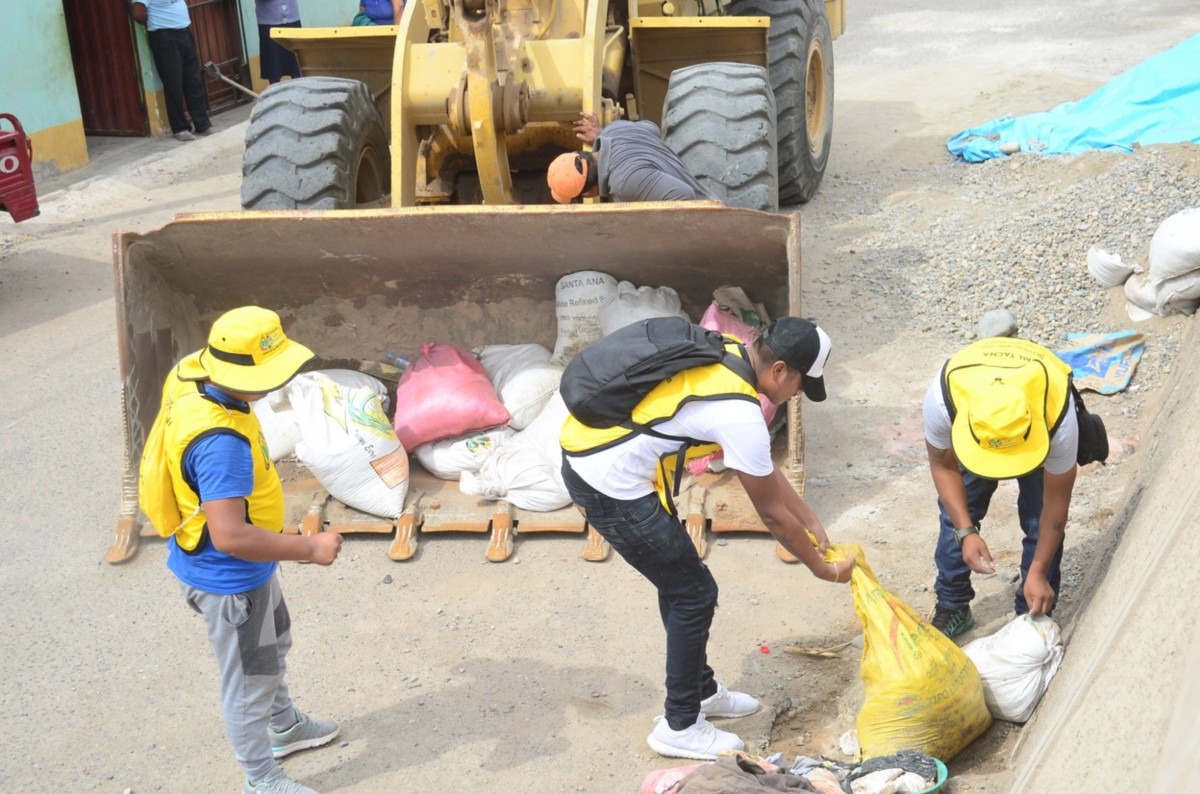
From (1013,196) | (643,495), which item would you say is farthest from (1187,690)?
(1013,196)

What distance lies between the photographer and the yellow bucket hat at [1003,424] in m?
3.13

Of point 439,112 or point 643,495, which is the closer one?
point 643,495

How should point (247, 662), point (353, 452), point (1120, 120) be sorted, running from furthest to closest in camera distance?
1. point (1120, 120)
2. point (353, 452)
3. point (247, 662)

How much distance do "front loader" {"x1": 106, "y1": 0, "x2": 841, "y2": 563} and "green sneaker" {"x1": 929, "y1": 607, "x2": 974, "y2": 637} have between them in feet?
2.82

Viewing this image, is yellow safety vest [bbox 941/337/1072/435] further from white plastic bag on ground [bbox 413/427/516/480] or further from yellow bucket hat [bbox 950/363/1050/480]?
white plastic bag on ground [bbox 413/427/516/480]

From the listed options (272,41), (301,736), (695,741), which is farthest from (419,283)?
(272,41)

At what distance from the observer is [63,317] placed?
735cm

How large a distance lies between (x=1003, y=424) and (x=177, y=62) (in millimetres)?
9527

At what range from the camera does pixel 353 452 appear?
4.79 m

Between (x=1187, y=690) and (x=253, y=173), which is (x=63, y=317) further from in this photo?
(x=1187, y=690)

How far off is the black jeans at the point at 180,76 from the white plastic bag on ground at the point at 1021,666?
31.0ft

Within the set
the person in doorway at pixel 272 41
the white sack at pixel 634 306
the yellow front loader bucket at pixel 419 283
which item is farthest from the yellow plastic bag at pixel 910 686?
the person in doorway at pixel 272 41

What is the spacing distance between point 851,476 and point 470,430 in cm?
155

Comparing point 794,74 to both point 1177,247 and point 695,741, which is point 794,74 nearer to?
point 1177,247
